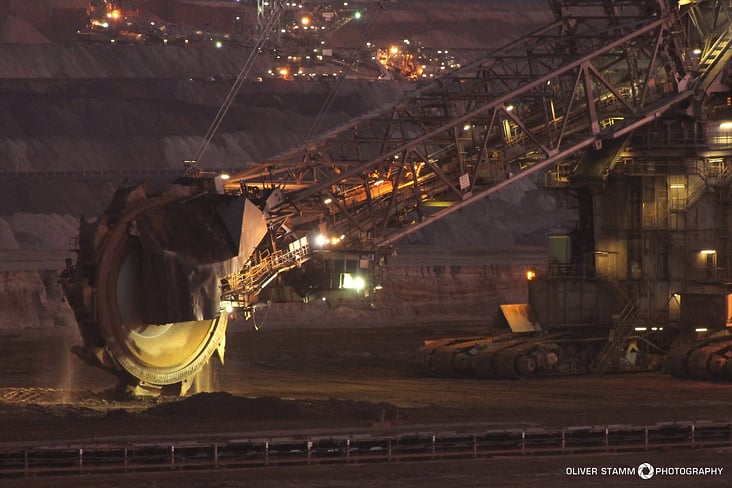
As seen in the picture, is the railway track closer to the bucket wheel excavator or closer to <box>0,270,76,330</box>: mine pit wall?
the bucket wheel excavator

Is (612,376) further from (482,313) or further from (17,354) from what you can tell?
(482,313)

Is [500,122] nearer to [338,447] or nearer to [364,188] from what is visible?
[364,188]

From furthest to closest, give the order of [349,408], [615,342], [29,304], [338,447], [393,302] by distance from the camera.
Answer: [393,302]
[29,304]
[615,342]
[349,408]
[338,447]

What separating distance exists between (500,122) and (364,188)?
4.99 m

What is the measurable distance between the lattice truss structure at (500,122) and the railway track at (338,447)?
1334cm

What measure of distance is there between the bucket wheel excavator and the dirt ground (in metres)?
2.50

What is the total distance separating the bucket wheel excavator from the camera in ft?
148

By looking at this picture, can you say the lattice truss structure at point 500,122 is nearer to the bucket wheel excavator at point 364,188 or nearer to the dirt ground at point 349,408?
the bucket wheel excavator at point 364,188

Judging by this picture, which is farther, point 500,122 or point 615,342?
point 615,342

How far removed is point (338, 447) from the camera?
37.2 m

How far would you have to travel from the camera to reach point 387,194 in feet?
176

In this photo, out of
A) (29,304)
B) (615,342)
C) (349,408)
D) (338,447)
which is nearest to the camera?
(338,447)

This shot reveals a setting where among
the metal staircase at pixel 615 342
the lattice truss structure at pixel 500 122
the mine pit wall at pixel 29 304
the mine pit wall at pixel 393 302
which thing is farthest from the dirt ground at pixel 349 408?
the mine pit wall at pixel 393 302

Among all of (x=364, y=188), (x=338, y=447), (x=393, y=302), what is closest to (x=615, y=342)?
(x=364, y=188)
